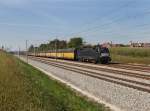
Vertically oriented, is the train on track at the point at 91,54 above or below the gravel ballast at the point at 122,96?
above

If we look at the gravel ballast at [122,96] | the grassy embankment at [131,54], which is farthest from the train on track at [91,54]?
the gravel ballast at [122,96]

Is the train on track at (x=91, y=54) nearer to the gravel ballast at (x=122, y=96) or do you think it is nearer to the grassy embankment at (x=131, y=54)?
the grassy embankment at (x=131, y=54)

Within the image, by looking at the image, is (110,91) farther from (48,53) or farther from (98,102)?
(48,53)

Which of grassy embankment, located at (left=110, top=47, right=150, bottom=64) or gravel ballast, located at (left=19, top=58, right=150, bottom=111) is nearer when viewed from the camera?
gravel ballast, located at (left=19, top=58, right=150, bottom=111)

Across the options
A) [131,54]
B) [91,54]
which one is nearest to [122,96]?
[91,54]

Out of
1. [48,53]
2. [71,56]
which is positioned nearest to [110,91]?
[71,56]

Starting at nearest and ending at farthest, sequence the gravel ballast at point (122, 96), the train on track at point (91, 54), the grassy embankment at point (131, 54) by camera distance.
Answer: the gravel ballast at point (122, 96), the train on track at point (91, 54), the grassy embankment at point (131, 54)

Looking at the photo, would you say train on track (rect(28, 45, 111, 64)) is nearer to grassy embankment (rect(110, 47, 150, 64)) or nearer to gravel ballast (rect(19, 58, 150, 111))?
grassy embankment (rect(110, 47, 150, 64))

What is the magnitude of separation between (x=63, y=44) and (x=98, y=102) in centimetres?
12953

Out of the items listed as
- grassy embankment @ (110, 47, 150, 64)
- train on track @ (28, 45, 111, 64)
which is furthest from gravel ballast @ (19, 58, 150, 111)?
grassy embankment @ (110, 47, 150, 64)

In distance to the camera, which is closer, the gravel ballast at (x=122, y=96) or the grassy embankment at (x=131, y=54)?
the gravel ballast at (x=122, y=96)

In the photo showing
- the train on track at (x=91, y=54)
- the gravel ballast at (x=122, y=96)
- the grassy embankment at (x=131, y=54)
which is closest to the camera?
the gravel ballast at (x=122, y=96)

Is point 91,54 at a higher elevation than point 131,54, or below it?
higher

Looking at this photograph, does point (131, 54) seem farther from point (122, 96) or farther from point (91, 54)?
point (122, 96)
